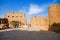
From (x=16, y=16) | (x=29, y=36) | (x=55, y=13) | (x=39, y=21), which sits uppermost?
(x=16, y=16)

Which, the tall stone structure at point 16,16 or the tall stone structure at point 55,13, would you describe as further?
the tall stone structure at point 16,16

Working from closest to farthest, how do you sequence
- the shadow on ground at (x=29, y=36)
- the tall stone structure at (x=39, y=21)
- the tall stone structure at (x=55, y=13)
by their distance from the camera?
the shadow on ground at (x=29, y=36) < the tall stone structure at (x=55, y=13) < the tall stone structure at (x=39, y=21)

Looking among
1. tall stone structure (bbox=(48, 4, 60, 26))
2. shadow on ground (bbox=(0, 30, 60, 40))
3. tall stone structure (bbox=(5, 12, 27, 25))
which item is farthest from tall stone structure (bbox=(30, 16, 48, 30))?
shadow on ground (bbox=(0, 30, 60, 40))

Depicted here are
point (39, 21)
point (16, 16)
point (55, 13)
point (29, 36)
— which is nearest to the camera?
point (29, 36)

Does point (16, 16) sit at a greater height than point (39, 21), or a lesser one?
greater

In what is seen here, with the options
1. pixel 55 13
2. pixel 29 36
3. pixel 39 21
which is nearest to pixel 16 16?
pixel 39 21

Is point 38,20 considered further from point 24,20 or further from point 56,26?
point 56,26

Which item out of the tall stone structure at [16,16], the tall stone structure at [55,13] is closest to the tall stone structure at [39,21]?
the tall stone structure at [16,16]

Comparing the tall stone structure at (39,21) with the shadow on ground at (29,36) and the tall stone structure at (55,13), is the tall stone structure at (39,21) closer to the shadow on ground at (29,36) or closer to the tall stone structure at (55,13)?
the tall stone structure at (55,13)

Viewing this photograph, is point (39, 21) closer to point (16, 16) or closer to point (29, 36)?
point (16, 16)

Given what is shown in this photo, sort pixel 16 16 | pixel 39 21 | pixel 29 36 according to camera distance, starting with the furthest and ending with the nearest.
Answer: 1. pixel 16 16
2. pixel 39 21
3. pixel 29 36

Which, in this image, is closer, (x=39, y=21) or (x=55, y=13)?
(x=55, y=13)

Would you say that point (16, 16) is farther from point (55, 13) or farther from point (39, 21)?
point (55, 13)

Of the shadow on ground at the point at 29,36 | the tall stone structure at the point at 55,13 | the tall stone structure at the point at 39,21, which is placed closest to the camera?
the shadow on ground at the point at 29,36
